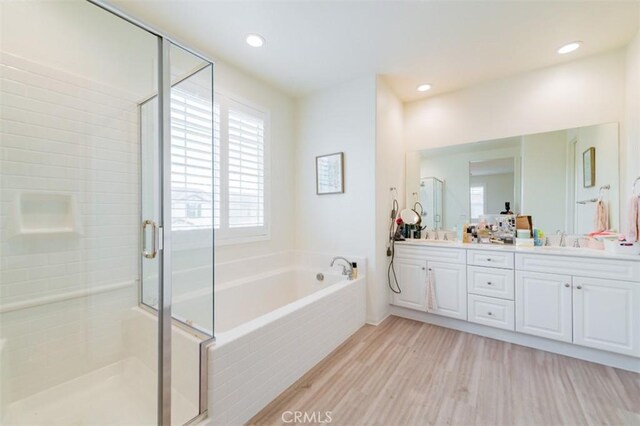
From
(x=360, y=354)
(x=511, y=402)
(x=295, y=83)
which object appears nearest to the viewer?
(x=511, y=402)

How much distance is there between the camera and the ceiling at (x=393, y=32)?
1858mm

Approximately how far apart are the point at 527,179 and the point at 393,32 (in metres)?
2.04

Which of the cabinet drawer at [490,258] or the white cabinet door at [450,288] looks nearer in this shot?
the cabinet drawer at [490,258]

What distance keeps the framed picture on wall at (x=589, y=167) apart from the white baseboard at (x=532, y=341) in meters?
1.48

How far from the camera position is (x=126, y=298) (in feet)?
6.28

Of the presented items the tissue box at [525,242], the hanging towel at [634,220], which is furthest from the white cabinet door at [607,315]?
the tissue box at [525,242]

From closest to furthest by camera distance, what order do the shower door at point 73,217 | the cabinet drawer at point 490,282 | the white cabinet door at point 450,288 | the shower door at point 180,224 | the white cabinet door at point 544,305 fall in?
1. the shower door at point 180,224
2. the shower door at point 73,217
3. the white cabinet door at point 544,305
4. the cabinet drawer at point 490,282
5. the white cabinet door at point 450,288

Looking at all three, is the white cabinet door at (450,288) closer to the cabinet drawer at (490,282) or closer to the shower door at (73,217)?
the cabinet drawer at (490,282)

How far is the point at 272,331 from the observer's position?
1670 millimetres

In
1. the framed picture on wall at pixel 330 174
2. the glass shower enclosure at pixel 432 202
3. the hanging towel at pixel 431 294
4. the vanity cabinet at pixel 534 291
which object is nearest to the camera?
the vanity cabinet at pixel 534 291

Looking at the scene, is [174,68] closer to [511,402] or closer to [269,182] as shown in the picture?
[269,182]

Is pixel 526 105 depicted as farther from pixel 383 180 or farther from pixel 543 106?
pixel 383 180

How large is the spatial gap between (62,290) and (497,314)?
3.50 metres

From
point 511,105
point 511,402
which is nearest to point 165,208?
point 511,402
